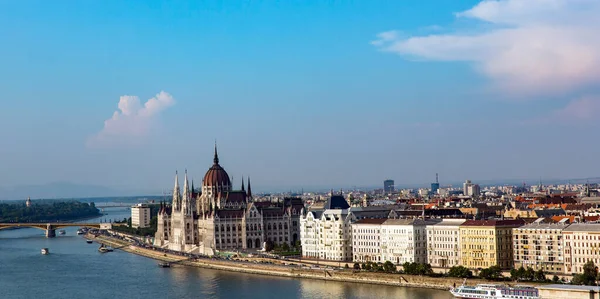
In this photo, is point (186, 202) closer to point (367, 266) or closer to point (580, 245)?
point (367, 266)

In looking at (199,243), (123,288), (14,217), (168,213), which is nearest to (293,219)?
(199,243)

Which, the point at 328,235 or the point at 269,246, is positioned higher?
the point at 328,235

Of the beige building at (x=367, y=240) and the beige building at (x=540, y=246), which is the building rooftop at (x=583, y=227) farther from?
the beige building at (x=367, y=240)

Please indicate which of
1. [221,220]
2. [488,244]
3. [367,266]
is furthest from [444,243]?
[221,220]

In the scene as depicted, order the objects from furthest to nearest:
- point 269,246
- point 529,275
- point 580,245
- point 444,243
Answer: point 269,246, point 444,243, point 580,245, point 529,275

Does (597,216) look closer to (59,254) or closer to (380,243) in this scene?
(380,243)

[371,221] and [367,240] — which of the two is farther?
[371,221]
